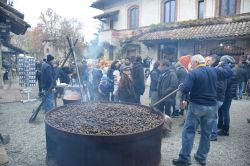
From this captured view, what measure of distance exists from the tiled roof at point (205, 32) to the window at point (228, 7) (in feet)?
3.53

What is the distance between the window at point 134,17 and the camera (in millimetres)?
23327

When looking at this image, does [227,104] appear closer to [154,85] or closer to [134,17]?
[154,85]

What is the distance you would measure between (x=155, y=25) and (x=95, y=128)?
1818cm

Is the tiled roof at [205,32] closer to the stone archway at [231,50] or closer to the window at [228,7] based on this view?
the stone archway at [231,50]

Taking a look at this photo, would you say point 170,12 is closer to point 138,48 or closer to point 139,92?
point 138,48

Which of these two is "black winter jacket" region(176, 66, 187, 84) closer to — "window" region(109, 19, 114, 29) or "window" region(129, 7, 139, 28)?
"window" region(129, 7, 139, 28)

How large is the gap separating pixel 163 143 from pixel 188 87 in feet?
6.91

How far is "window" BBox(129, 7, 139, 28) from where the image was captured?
76.5ft

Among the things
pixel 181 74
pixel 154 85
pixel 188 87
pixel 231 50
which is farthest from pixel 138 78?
pixel 231 50

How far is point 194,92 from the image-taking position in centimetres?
467

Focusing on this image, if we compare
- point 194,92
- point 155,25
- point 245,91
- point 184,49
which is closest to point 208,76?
point 194,92

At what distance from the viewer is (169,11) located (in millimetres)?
20641

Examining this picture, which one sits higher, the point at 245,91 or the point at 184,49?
the point at 184,49

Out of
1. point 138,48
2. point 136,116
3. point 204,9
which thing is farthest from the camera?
point 138,48
